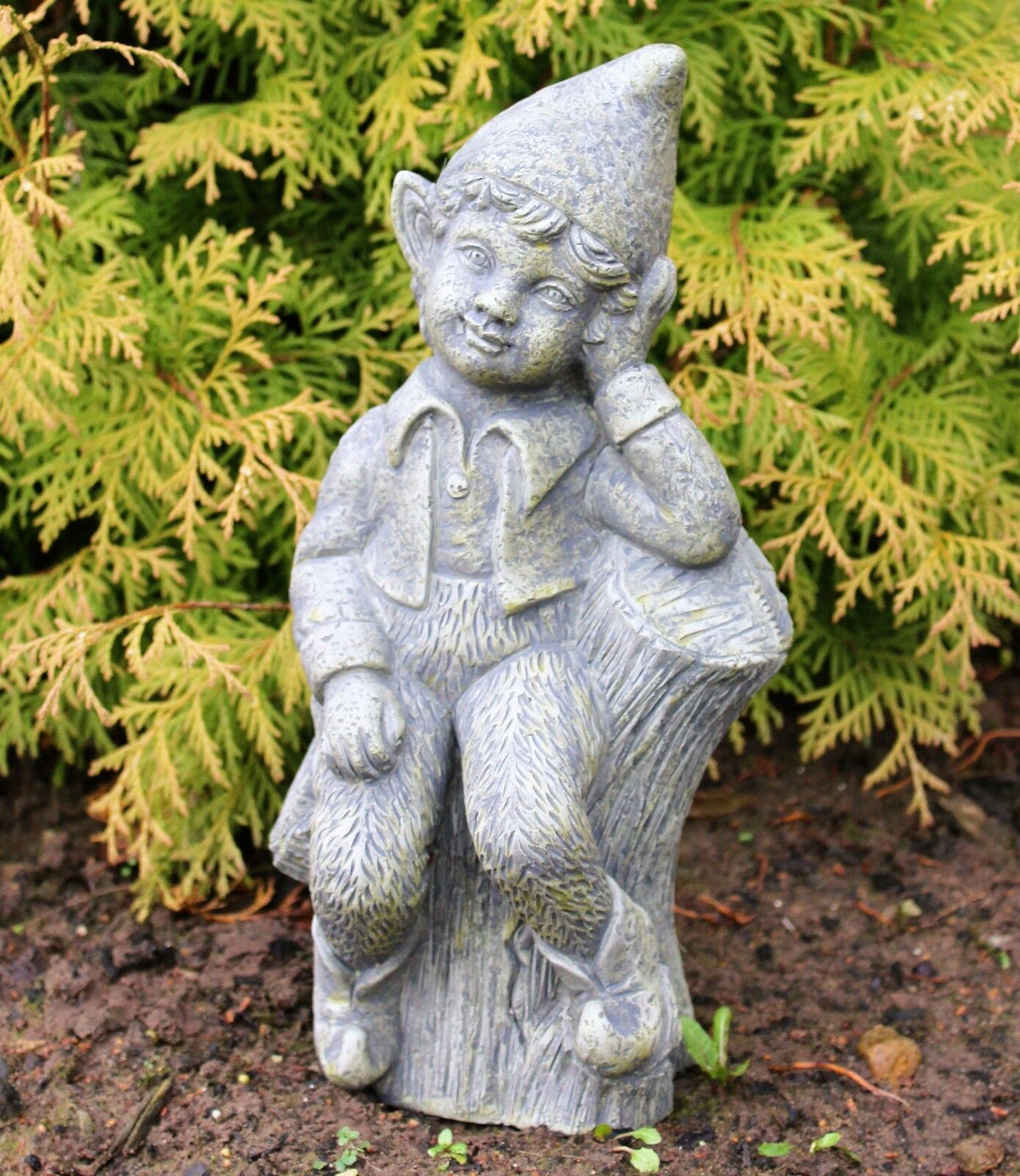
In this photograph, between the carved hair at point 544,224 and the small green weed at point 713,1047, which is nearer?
the carved hair at point 544,224

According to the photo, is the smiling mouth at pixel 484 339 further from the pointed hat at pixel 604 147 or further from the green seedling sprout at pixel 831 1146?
the green seedling sprout at pixel 831 1146

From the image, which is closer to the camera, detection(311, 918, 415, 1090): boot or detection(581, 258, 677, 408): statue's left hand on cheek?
detection(581, 258, 677, 408): statue's left hand on cheek

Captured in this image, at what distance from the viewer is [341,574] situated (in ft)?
10.4

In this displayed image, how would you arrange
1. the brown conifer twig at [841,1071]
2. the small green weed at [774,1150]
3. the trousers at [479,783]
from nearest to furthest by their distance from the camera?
the trousers at [479,783], the small green weed at [774,1150], the brown conifer twig at [841,1071]

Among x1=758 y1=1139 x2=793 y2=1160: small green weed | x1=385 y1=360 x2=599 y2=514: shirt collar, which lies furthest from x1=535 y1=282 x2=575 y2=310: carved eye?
x1=758 y1=1139 x2=793 y2=1160: small green weed

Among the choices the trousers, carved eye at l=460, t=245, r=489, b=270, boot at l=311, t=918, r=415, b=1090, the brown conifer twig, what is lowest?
the brown conifer twig

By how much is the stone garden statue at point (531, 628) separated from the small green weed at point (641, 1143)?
38 millimetres

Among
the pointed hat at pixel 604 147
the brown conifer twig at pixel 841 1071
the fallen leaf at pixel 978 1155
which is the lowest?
the brown conifer twig at pixel 841 1071

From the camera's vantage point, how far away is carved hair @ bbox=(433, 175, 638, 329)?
2.81 m

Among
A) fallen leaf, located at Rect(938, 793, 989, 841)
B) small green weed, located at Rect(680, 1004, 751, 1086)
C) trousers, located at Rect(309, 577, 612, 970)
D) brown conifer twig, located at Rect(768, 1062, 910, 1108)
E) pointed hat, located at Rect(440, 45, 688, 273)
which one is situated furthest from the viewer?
fallen leaf, located at Rect(938, 793, 989, 841)

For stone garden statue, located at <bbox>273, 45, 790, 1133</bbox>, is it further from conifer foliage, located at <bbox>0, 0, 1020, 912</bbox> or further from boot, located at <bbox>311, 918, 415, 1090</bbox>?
conifer foliage, located at <bbox>0, 0, 1020, 912</bbox>

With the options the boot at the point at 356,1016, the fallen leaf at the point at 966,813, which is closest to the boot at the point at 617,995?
the boot at the point at 356,1016

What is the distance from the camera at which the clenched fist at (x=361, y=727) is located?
2.95 meters

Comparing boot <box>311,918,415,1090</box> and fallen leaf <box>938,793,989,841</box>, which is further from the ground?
boot <box>311,918,415,1090</box>
